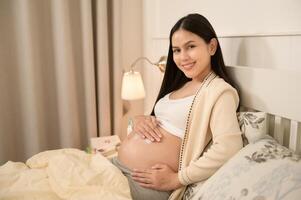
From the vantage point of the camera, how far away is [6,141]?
6.12ft

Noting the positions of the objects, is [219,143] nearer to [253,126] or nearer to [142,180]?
[253,126]

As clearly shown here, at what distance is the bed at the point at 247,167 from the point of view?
2.27 feet

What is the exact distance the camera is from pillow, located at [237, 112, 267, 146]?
0.91m

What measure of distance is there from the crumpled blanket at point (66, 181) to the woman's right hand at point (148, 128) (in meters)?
0.20

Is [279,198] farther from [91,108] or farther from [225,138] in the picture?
[91,108]

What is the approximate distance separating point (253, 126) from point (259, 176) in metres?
0.26

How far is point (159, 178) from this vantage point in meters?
1.04

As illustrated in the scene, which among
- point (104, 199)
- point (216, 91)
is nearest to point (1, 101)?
point (104, 199)

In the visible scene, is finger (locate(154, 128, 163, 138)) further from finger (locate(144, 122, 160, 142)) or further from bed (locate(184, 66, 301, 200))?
bed (locate(184, 66, 301, 200))

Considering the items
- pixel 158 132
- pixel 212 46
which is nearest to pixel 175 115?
pixel 158 132

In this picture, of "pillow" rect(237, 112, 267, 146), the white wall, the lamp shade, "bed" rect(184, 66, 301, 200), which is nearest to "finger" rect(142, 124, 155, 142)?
"bed" rect(184, 66, 301, 200)

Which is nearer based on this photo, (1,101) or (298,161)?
(298,161)

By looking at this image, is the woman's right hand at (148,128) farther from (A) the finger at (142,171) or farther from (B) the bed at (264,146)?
(B) the bed at (264,146)

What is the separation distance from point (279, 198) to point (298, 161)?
148 millimetres
